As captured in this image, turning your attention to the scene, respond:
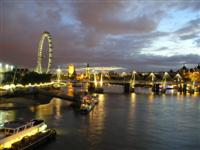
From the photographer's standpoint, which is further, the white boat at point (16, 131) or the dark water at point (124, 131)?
the dark water at point (124, 131)

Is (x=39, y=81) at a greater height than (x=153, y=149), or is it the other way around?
(x=39, y=81)

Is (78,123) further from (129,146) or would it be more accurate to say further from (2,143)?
(2,143)

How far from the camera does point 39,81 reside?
275 feet

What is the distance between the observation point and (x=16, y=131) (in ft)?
82.4

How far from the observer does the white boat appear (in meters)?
23.4

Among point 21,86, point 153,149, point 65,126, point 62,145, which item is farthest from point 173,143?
point 21,86

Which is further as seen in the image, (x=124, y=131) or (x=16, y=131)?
(x=124, y=131)

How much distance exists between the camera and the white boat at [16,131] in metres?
23.4

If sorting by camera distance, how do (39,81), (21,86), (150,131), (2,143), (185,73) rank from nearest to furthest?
(2,143), (150,131), (21,86), (39,81), (185,73)

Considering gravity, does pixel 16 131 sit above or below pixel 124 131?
above

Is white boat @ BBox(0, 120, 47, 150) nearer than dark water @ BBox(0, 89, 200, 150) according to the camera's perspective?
Yes

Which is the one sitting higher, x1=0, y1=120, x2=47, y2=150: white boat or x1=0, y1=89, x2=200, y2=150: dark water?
x1=0, y1=120, x2=47, y2=150: white boat

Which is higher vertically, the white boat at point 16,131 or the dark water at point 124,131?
the white boat at point 16,131

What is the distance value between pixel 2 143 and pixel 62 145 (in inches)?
218
